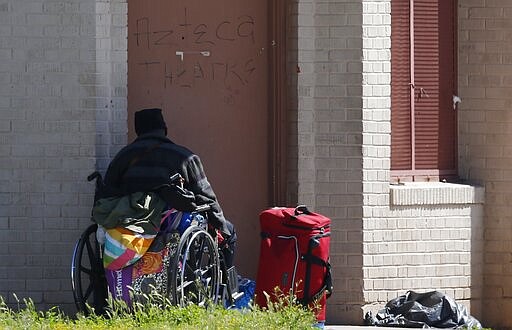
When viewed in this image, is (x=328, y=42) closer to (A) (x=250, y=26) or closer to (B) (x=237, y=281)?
(A) (x=250, y=26)

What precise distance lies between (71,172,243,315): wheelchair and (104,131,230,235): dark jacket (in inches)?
4.9

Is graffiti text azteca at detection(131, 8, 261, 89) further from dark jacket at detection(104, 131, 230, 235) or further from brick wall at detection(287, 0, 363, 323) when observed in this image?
dark jacket at detection(104, 131, 230, 235)

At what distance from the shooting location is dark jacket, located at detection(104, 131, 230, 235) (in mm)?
8117

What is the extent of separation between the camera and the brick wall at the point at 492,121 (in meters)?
9.89

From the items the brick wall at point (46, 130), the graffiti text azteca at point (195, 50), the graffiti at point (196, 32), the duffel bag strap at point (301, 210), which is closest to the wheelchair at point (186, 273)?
the brick wall at point (46, 130)

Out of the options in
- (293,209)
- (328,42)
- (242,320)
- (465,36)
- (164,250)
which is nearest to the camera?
(242,320)

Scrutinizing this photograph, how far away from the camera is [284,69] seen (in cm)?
956

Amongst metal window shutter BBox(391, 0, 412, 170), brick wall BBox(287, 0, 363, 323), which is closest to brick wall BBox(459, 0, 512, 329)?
metal window shutter BBox(391, 0, 412, 170)

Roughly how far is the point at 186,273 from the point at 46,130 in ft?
6.26

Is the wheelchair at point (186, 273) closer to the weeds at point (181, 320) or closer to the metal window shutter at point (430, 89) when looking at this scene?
the weeds at point (181, 320)

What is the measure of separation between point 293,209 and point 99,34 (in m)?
2.15

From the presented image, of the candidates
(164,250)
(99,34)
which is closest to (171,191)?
(164,250)

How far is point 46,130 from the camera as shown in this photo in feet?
29.6

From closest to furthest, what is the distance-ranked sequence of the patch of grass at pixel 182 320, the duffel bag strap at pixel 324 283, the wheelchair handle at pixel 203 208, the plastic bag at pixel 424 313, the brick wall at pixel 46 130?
the patch of grass at pixel 182 320 → the wheelchair handle at pixel 203 208 → the duffel bag strap at pixel 324 283 → the brick wall at pixel 46 130 → the plastic bag at pixel 424 313
